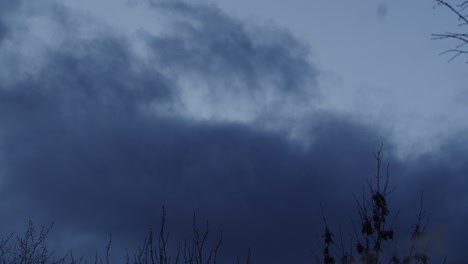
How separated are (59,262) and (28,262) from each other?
2.07 metres

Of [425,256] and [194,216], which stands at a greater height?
[194,216]

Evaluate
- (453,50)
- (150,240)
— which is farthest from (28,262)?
(453,50)

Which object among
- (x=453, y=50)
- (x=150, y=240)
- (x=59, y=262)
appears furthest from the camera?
(x=59, y=262)

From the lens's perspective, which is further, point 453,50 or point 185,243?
point 185,243

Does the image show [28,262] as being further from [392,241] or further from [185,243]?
[392,241]

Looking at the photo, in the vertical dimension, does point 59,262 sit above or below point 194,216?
above

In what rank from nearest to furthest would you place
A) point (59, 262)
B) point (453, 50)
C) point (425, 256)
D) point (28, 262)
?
point (453, 50)
point (425, 256)
point (28, 262)
point (59, 262)

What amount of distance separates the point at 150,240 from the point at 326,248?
303 cm

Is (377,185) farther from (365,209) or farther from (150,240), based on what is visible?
(150,240)

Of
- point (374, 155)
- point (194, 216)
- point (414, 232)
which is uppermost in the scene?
point (374, 155)

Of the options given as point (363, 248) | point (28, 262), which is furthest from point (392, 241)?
point (28, 262)

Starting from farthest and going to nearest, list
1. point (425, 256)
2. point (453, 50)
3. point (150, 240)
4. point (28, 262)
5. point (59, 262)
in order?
point (59, 262)
point (28, 262)
point (150, 240)
point (425, 256)
point (453, 50)

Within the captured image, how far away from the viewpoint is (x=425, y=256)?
26.6 ft

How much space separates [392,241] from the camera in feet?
27.9
